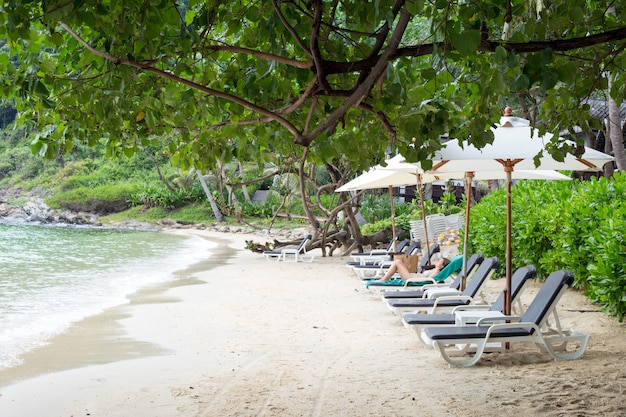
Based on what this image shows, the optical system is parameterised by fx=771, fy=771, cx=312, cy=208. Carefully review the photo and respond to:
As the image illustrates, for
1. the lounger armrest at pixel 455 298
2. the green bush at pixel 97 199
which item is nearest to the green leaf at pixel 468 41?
the lounger armrest at pixel 455 298

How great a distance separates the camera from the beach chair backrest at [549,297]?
6.58 m

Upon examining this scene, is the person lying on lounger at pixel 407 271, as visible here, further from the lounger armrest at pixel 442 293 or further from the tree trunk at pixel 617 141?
the tree trunk at pixel 617 141

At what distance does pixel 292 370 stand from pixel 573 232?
4131 mm

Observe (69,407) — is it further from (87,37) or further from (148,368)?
(87,37)

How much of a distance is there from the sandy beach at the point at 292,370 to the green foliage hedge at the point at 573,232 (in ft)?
1.62

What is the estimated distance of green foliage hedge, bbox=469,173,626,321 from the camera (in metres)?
7.54

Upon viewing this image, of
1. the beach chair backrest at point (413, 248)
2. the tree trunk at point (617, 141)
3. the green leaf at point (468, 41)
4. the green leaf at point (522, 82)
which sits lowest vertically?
the beach chair backrest at point (413, 248)

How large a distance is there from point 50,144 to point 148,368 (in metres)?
3.10

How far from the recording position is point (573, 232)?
9156mm

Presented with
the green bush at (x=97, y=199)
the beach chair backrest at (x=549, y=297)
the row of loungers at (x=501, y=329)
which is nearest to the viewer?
the row of loungers at (x=501, y=329)

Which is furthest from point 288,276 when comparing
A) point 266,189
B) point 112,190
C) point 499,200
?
point 112,190

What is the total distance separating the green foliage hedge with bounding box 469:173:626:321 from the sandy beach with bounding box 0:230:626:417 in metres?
0.50

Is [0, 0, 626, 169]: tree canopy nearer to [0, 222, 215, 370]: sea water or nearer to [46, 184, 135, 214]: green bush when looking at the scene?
[0, 222, 215, 370]: sea water

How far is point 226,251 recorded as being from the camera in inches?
1081
